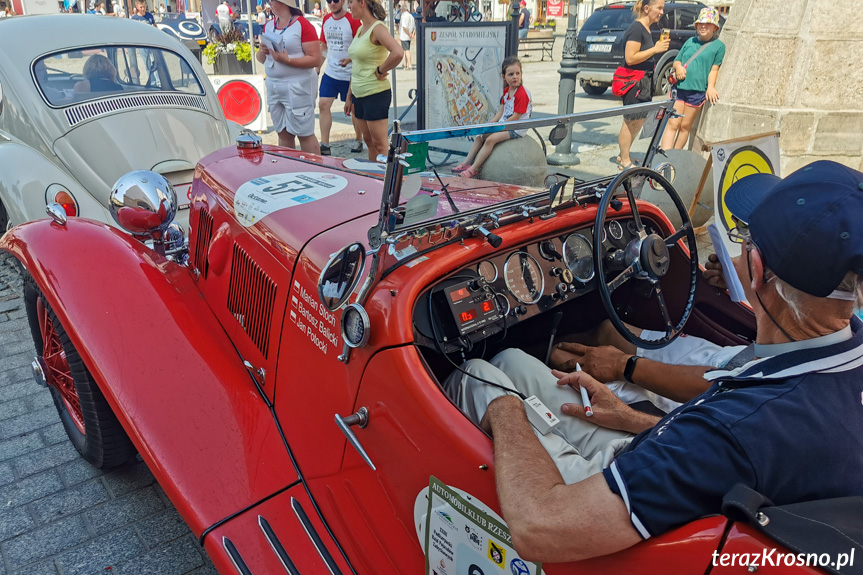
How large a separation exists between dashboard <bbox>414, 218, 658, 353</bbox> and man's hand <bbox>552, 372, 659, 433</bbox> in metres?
0.31

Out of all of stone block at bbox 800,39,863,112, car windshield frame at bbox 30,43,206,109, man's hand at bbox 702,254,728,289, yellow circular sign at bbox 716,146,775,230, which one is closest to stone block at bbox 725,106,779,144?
stone block at bbox 800,39,863,112

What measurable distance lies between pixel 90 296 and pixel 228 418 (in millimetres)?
906

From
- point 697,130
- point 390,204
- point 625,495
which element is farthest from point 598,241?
point 697,130

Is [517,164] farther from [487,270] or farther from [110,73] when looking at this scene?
[110,73]

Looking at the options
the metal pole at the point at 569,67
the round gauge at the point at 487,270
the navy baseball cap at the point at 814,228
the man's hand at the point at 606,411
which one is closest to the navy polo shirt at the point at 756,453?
the navy baseball cap at the point at 814,228

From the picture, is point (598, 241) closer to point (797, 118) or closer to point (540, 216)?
point (540, 216)

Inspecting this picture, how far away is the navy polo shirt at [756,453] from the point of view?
1270mm

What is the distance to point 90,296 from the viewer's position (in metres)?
2.67

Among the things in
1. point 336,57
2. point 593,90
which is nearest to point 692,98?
point 336,57

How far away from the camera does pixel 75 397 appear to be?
3.07 meters

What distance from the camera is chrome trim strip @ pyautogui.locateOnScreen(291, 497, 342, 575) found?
1942mm

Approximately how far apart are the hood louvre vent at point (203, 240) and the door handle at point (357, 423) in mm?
1356

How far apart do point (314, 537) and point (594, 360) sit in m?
1.20

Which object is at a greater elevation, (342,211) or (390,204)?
(390,204)
